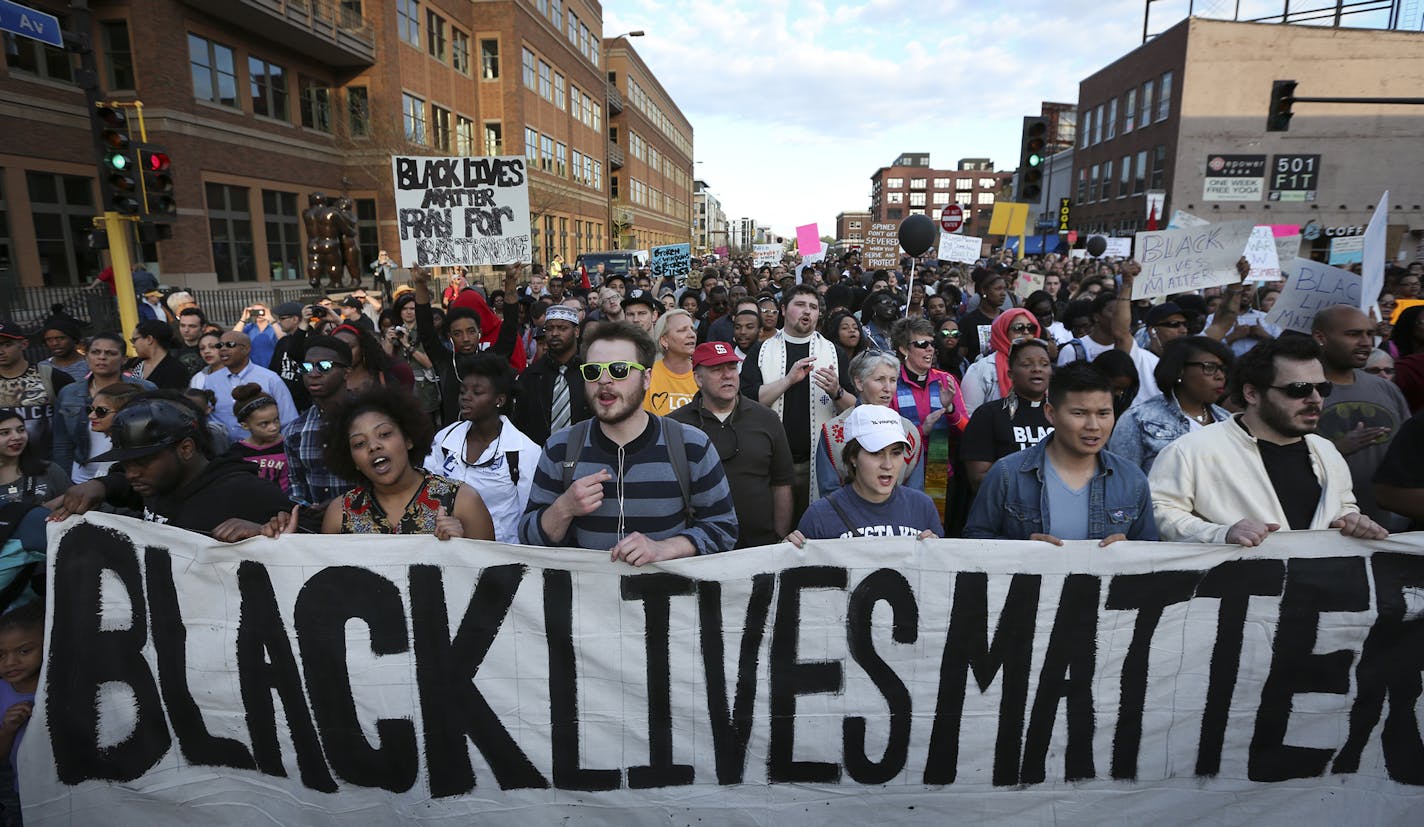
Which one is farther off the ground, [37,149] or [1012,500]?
[37,149]

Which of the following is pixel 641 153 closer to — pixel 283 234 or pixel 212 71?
pixel 283 234

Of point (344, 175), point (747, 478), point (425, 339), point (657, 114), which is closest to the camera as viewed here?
point (747, 478)

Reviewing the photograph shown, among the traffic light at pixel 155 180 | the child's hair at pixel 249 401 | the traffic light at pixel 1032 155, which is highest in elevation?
the traffic light at pixel 1032 155

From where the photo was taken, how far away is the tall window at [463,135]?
3446 cm

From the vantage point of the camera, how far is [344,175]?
93.6 feet

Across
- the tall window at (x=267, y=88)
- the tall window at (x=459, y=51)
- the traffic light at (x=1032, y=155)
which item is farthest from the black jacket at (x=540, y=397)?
the tall window at (x=459, y=51)

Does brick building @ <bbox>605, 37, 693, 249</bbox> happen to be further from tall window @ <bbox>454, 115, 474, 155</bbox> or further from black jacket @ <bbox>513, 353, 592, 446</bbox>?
black jacket @ <bbox>513, 353, 592, 446</bbox>

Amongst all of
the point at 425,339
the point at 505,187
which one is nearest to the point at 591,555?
the point at 425,339

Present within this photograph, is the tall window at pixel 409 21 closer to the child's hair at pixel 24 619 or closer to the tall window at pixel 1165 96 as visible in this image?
the child's hair at pixel 24 619

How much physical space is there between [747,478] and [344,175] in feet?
99.0

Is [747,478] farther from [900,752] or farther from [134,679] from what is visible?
[134,679]

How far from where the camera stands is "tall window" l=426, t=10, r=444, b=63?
31641 mm

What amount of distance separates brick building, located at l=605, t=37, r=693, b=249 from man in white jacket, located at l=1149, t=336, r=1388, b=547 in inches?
2244

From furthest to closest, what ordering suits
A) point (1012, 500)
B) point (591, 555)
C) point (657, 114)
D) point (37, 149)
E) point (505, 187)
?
point (657, 114), point (37, 149), point (505, 187), point (1012, 500), point (591, 555)
